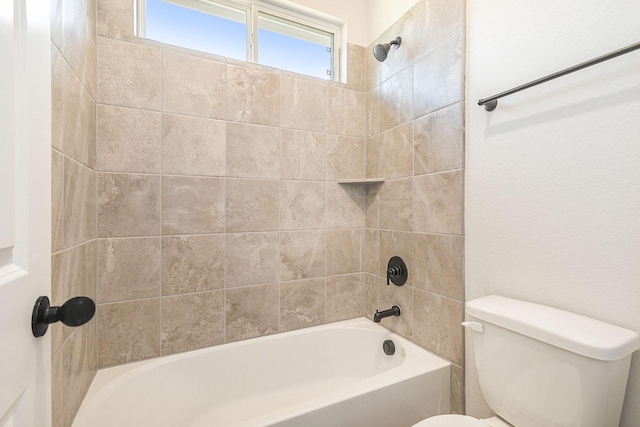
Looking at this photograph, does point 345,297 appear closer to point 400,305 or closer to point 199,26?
point 400,305

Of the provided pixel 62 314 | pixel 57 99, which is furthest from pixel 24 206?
pixel 57 99

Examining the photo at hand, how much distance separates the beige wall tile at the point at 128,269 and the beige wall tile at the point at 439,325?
1.33 m

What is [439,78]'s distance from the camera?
1.41 meters

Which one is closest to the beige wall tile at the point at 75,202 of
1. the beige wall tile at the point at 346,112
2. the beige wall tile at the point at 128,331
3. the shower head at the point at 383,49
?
the beige wall tile at the point at 128,331

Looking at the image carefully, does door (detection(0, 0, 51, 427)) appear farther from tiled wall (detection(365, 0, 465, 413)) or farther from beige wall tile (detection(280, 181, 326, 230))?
tiled wall (detection(365, 0, 465, 413))

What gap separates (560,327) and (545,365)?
0.13 metres

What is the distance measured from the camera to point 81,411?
3.56ft

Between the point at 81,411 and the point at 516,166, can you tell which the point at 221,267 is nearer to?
the point at 81,411

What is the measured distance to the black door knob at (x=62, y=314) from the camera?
0.51 m

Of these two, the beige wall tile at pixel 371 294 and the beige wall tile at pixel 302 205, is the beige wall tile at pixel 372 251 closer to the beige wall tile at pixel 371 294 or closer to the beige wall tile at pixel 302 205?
the beige wall tile at pixel 371 294

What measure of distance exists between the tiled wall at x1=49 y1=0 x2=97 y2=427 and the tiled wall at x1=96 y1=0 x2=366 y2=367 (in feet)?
0.33

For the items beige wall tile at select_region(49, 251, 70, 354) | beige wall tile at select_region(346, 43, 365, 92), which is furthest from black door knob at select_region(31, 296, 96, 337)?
beige wall tile at select_region(346, 43, 365, 92)

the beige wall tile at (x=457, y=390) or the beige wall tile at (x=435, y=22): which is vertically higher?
the beige wall tile at (x=435, y=22)

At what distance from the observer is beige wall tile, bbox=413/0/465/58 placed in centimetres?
132
